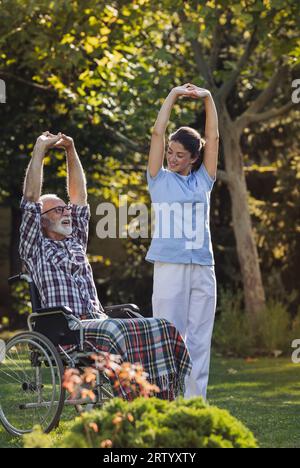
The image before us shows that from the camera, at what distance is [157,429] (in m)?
4.05

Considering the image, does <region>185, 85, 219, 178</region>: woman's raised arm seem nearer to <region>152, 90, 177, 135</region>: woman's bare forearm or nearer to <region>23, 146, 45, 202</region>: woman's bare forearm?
<region>152, 90, 177, 135</region>: woman's bare forearm

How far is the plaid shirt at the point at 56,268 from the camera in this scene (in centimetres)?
606

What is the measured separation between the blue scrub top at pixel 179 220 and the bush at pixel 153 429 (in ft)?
6.17

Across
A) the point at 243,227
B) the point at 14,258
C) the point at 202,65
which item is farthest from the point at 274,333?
the point at 14,258

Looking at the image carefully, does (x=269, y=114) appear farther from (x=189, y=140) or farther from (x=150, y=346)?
(x=150, y=346)

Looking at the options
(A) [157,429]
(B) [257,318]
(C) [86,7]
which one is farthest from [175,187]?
(B) [257,318]

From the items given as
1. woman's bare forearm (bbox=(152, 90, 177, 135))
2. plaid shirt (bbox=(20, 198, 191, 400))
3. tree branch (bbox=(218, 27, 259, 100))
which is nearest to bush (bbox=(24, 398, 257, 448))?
plaid shirt (bbox=(20, 198, 191, 400))

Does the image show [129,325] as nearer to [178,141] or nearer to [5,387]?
[178,141]

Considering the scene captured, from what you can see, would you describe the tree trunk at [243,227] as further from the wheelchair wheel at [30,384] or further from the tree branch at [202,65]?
the wheelchair wheel at [30,384]

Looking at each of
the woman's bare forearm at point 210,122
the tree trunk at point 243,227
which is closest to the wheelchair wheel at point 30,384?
the woman's bare forearm at point 210,122

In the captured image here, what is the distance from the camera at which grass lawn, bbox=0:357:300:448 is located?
6.18 metres

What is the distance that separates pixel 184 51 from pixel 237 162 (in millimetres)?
2099

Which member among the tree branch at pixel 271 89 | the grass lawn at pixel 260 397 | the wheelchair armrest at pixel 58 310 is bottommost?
the grass lawn at pixel 260 397

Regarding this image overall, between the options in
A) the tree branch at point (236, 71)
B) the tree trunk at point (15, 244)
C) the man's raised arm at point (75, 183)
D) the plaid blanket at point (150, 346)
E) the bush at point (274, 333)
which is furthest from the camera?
the tree trunk at point (15, 244)
